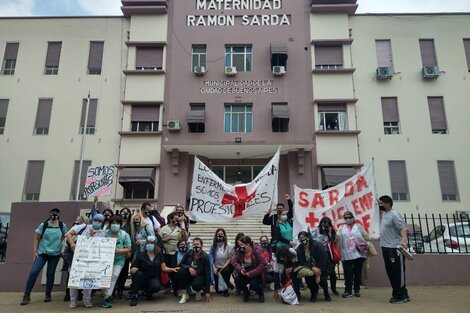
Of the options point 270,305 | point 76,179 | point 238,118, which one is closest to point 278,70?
point 238,118

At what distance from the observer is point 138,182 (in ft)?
55.5

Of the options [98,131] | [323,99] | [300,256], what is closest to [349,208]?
[300,256]

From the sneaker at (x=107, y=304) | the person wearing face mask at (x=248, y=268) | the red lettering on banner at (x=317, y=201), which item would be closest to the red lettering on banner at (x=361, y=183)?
the red lettering on banner at (x=317, y=201)

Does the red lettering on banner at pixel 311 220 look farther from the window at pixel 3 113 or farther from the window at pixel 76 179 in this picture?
the window at pixel 3 113

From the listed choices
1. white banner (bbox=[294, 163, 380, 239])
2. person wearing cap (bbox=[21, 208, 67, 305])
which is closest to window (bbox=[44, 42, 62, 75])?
person wearing cap (bbox=[21, 208, 67, 305])

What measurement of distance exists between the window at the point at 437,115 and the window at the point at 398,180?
2.56 metres

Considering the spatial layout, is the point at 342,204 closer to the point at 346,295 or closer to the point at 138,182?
the point at 346,295

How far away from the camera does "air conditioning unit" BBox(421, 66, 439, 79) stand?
1842 cm

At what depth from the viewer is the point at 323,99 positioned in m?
18.3

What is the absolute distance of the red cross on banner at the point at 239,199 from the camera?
869cm

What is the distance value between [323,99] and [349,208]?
10.8 meters

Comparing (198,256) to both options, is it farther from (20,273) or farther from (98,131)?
(98,131)

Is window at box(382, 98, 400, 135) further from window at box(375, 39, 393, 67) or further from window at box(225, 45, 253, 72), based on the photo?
window at box(225, 45, 253, 72)

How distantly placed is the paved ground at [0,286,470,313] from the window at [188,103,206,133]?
1117cm
